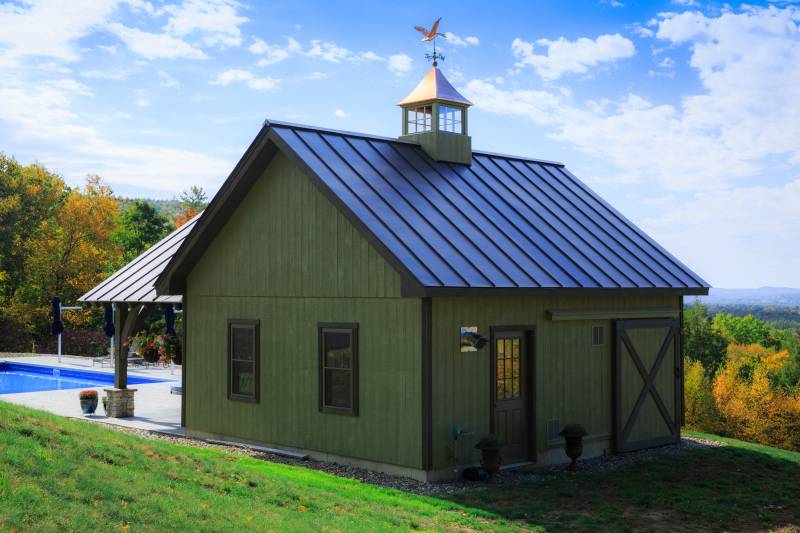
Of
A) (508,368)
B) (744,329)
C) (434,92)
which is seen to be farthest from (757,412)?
(744,329)

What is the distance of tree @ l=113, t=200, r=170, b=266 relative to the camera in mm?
48062

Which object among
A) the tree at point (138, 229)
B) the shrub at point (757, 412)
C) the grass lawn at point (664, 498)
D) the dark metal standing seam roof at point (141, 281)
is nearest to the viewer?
the grass lawn at point (664, 498)

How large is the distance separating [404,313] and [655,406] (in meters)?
6.88

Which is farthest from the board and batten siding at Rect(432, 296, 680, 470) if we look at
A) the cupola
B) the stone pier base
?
the stone pier base

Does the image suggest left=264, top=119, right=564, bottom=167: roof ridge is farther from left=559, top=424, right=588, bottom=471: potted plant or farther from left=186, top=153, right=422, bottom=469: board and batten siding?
left=559, top=424, right=588, bottom=471: potted plant

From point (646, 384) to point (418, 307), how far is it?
20.9ft

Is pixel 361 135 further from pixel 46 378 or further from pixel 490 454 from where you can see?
pixel 46 378

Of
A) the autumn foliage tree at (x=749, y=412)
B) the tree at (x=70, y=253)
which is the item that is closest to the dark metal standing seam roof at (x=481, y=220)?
the autumn foliage tree at (x=749, y=412)

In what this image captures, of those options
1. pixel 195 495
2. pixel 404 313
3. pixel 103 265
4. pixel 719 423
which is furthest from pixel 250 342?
pixel 103 265

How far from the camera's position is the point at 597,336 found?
635 inches

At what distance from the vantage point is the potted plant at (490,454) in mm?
13117

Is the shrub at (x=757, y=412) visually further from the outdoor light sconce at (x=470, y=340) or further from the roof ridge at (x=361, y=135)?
the outdoor light sconce at (x=470, y=340)

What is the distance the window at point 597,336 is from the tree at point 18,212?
35.6 meters

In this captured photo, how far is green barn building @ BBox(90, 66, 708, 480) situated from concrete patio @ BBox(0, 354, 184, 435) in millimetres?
2045
